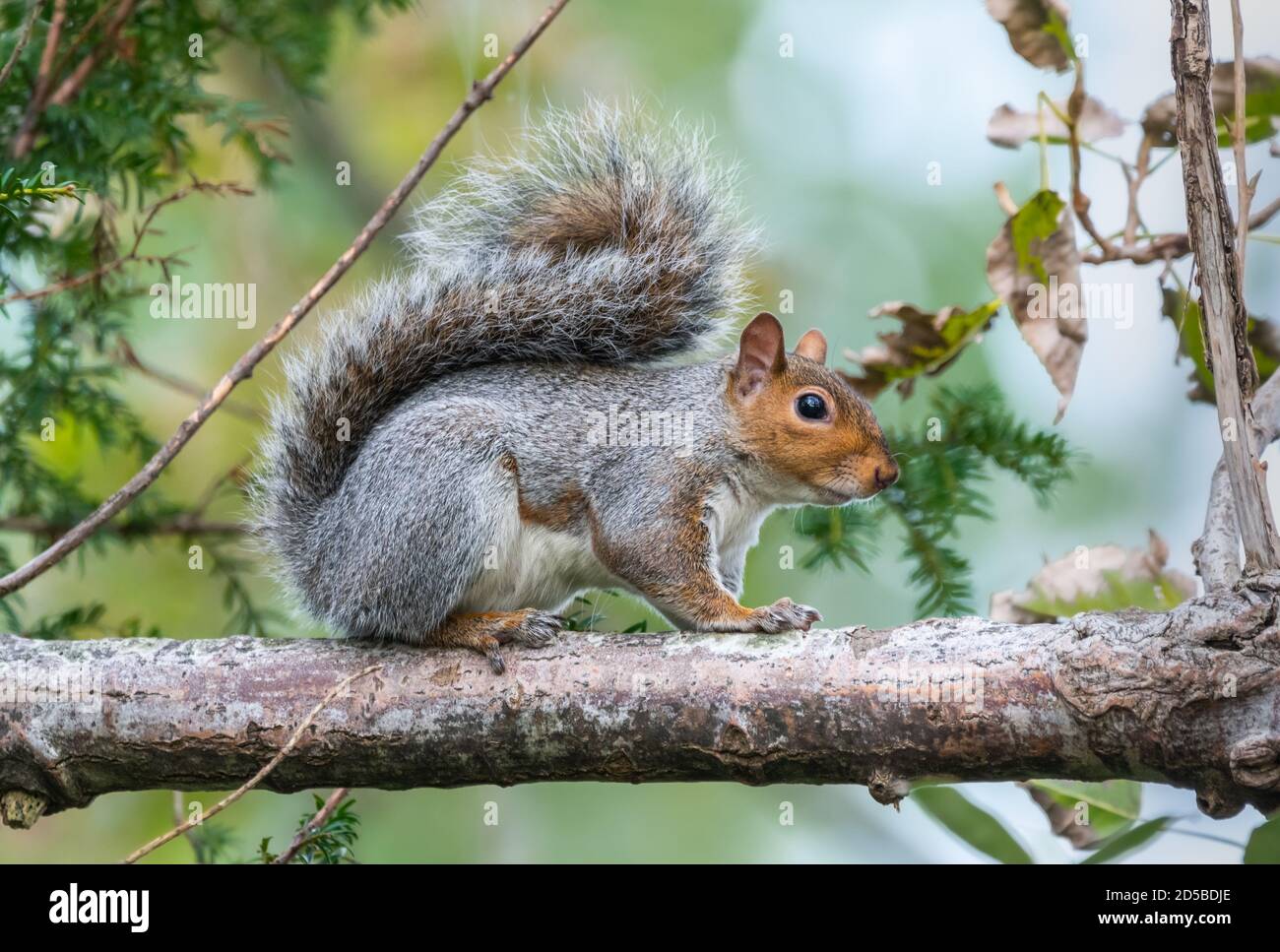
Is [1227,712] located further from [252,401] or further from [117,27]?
[252,401]

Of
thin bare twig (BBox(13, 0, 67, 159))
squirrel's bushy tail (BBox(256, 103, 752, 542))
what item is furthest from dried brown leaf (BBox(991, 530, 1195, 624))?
thin bare twig (BBox(13, 0, 67, 159))

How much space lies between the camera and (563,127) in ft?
8.86

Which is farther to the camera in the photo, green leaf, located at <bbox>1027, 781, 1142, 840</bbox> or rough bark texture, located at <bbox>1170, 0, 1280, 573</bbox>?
green leaf, located at <bbox>1027, 781, 1142, 840</bbox>

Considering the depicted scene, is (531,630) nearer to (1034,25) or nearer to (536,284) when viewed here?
(536,284)

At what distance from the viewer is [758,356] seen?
2.50m

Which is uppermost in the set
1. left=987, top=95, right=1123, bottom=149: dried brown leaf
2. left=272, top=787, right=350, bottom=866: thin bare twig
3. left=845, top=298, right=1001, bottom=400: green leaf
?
left=987, top=95, right=1123, bottom=149: dried brown leaf

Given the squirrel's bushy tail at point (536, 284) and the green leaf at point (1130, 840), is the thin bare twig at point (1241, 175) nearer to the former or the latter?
the green leaf at point (1130, 840)

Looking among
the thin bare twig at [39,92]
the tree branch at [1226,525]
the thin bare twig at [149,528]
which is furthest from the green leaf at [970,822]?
the thin bare twig at [39,92]

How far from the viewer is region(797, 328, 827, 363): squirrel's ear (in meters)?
2.76

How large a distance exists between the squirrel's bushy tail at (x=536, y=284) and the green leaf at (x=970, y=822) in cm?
109

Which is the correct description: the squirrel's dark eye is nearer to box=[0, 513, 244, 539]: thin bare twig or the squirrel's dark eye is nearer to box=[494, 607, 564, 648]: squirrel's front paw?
box=[494, 607, 564, 648]: squirrel's front paw

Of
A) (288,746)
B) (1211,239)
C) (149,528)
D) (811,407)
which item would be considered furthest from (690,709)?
(149,528)

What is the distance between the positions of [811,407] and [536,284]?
57 centimetres

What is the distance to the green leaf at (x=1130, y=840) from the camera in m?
1.70
